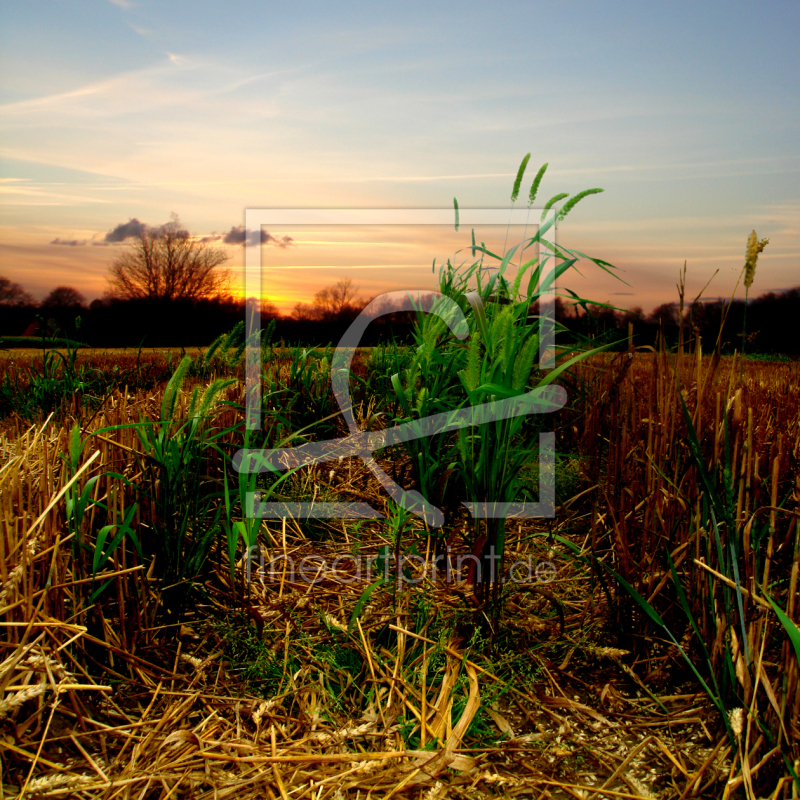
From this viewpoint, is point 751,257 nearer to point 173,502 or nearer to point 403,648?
point 403,648

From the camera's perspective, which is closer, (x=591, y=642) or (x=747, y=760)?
(x=747, y=760)

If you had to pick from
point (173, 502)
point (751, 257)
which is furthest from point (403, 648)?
point (751, 257)

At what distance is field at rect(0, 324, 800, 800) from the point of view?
1.18 metres

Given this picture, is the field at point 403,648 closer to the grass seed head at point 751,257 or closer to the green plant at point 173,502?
the green plant at point 173,502

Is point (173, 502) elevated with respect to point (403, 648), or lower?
elevated

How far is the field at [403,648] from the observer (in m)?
1.18

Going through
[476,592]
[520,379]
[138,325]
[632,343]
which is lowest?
[476,592]

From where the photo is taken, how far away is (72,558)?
1433mm

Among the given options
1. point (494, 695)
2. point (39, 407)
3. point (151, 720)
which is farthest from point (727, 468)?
point (39, 407)

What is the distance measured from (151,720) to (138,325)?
785cm

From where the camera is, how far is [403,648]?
155cm

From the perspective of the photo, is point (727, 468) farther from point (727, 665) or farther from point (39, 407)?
point (39, 407)

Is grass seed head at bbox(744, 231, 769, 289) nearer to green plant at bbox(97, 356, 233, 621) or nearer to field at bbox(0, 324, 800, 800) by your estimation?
field at bbox(0, 324, 800, 800)

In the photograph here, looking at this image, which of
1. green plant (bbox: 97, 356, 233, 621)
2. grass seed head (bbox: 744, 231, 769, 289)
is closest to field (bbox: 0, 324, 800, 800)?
green plant (bbox: 97, 356, 233, 621)
